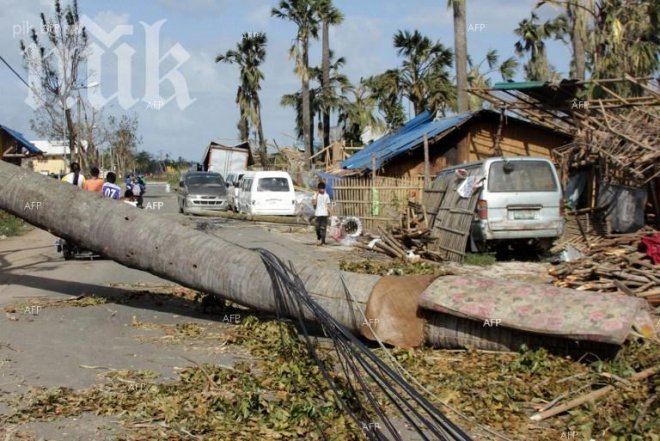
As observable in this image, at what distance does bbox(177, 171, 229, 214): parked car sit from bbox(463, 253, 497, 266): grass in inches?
690

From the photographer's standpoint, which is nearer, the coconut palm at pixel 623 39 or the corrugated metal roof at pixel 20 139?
the coconut palm at pixel 623 39

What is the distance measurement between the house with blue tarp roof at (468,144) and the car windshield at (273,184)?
4.45 m

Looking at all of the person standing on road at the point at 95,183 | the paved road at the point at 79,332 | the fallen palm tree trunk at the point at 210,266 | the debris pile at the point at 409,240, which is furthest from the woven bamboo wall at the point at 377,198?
the fallen palm tree trunk at the point at 210,266

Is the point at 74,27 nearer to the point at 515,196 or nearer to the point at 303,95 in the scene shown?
the point at 303,95

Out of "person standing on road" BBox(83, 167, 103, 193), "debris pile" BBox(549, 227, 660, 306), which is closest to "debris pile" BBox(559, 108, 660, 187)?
"debris pile" BBox(549, 227, 660, 306)

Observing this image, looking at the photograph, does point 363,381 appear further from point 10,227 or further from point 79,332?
point 10,227

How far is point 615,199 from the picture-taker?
51.1ft

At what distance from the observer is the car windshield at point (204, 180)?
31.4m

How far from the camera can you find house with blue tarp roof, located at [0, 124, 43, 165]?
3161 cm

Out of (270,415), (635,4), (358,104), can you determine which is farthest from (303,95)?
(270,415)

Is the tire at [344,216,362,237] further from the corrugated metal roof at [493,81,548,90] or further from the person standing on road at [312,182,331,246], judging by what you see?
the corrugated metal roof at [493,81,548,90]

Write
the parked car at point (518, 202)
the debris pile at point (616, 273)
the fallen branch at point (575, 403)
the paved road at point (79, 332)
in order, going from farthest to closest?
the parked car at point (518, 202) < the debris pile at point (616, 273) < the paved road at point (79, 332) < the fallen branch at point (575, 403)

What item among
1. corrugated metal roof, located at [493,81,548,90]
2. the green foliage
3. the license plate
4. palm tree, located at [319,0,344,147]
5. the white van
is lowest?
the green foliage

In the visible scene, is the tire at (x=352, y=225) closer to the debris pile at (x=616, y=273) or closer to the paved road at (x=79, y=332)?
the paved road at (x=79, y=332)
